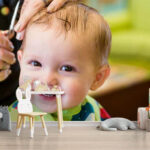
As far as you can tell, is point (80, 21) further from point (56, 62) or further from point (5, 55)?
point (5, 55)

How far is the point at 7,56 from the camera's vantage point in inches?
79.1

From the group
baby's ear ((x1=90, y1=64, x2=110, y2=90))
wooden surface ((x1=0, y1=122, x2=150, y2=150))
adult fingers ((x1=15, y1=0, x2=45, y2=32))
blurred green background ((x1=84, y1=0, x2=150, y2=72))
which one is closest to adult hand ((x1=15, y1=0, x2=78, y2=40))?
adult fingers ((x1=15, y1=0, x2=45, y2=32))

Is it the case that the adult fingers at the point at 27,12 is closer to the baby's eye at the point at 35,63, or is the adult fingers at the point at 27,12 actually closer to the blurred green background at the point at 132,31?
the baby's eye at the point at 35,63

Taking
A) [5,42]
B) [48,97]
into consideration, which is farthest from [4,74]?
[48,97]

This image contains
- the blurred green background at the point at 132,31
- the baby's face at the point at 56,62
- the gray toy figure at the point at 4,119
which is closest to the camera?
the gray toy figure at the point at 4,119

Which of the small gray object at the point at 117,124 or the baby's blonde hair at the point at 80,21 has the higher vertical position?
the baby's blonde hair at the point at 80,21

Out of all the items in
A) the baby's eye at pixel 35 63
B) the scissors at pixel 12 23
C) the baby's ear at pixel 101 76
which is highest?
the scissors at pixel 12 23

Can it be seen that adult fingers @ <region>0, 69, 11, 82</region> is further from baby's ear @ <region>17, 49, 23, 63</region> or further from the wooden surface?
the wooden surface

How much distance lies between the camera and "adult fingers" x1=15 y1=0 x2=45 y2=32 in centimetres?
199

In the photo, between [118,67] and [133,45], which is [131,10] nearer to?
[133,45]

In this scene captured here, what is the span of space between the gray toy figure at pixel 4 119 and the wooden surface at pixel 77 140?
0.04 meters

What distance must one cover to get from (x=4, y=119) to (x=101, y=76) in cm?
56

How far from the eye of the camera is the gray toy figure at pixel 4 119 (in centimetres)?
182

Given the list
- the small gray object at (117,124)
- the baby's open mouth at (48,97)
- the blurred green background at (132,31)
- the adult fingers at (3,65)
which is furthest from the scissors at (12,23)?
the small gray object at (117,124)
